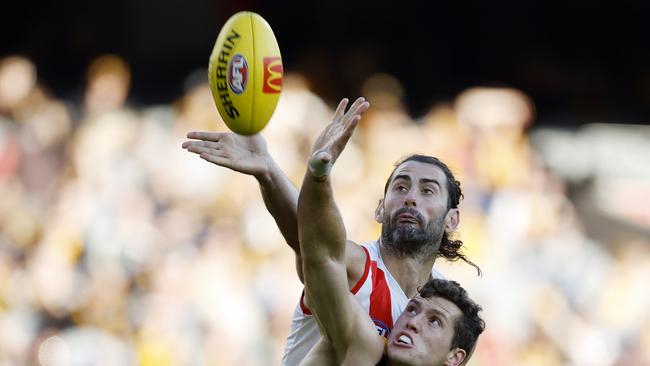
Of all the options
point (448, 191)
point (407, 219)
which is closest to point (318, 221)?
point (407, 219)

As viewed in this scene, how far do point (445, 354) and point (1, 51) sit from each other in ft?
30.1

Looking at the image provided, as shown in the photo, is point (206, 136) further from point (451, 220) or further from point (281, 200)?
point (451, 220)

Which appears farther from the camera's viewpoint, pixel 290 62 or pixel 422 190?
pixel 290 62

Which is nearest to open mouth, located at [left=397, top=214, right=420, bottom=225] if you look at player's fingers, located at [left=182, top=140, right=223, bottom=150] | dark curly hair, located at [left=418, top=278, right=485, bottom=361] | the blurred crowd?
dark curly hair, located at [left=418, top=278, right=485, bottom=361]

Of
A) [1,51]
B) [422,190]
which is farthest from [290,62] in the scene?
[422,190]

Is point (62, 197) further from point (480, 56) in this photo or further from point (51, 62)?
point (480, 56)

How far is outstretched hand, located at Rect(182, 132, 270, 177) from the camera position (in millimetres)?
5371

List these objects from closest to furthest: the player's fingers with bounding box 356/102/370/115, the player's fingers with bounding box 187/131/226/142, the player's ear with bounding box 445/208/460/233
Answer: the player's fingers with bounding box 356/102/370/115
the player's fingers with bounding box 187/131/226/142
the player's ear with bounding box 445/208/460/233

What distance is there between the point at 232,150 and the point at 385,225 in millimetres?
842

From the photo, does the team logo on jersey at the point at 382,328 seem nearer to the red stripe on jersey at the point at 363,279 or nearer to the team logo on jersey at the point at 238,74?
the red stripe on jersey at the point at 363,279

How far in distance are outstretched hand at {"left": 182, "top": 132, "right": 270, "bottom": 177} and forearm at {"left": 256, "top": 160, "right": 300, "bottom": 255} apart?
5 cm

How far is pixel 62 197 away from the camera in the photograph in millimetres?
13000

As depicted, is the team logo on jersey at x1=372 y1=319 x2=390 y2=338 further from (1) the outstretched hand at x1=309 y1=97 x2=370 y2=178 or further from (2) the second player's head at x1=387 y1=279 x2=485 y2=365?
(1) the outstretched hand at x1=309 y1=97 x2=370 y2=178

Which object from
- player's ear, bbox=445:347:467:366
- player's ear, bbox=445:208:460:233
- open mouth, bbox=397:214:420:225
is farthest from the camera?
player's ear, bbox=445:208:460:233
